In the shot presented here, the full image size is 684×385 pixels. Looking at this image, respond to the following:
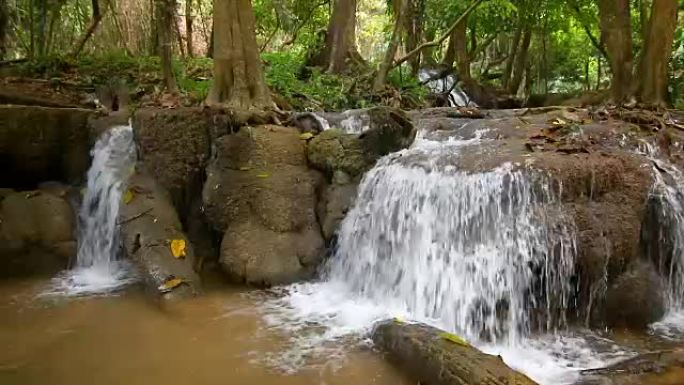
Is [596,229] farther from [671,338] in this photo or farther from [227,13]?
[227,13]

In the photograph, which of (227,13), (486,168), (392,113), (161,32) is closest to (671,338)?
(486,168)

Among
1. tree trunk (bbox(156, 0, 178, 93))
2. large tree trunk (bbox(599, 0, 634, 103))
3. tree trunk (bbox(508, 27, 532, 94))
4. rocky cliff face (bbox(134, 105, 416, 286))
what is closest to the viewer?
rocky cliff face (bbox(134, 105, 416, 286))

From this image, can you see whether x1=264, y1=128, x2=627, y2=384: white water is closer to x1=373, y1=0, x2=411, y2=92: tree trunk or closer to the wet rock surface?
the wet rock surface

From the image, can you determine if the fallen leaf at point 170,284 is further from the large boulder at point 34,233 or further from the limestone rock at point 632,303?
the limestone rock at point 632,303

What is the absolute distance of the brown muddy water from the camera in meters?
3.77

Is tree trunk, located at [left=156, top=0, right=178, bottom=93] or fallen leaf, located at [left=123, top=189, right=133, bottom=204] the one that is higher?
tree trunk, located at [left=156, top=0, right=178, bottom=93]

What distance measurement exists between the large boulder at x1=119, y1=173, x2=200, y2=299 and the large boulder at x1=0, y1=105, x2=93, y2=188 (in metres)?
1.29

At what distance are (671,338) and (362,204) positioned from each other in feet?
10.7

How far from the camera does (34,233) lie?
6.54 meters

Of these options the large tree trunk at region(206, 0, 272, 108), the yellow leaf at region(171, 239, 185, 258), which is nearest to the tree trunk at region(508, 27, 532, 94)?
the large tree trunk at region(206, 0, 272, 108)

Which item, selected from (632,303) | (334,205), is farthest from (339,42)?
(632,303)

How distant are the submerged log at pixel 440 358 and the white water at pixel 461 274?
588mm

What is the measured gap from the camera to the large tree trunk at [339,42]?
1268cm

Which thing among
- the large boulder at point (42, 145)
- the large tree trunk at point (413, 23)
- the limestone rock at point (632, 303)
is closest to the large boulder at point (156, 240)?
the large boulder at point (42, 145)
